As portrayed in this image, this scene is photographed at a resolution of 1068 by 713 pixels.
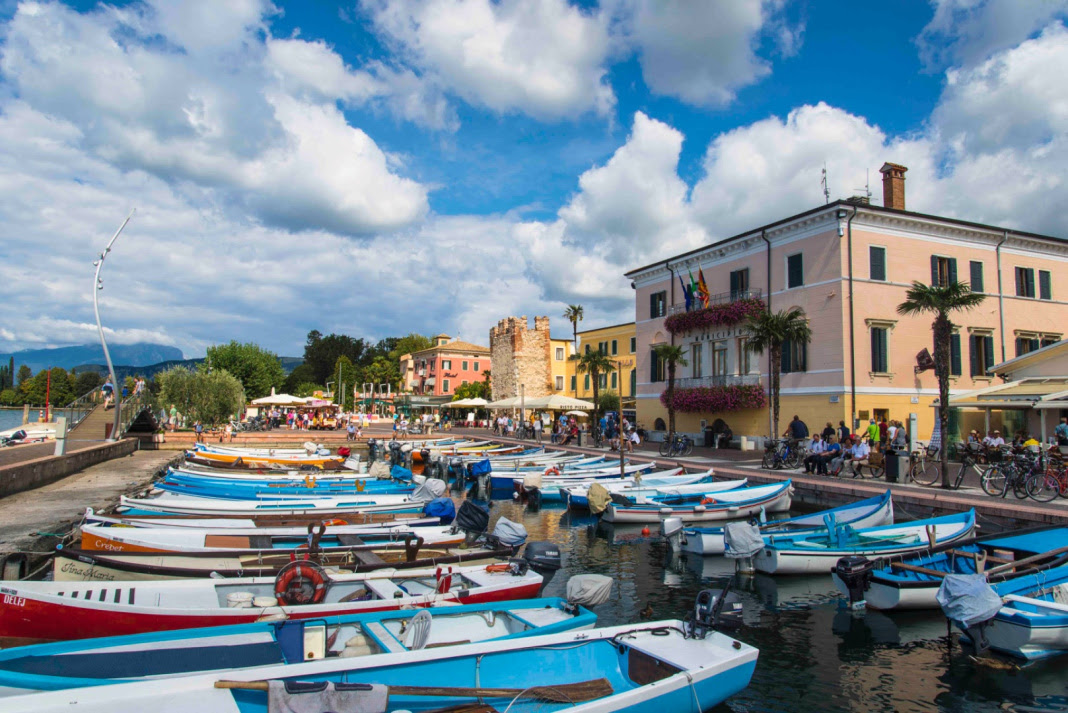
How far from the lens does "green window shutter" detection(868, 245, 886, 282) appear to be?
95.8 feet

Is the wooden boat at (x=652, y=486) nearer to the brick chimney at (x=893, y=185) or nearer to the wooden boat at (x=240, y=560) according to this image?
the wooden boat at (x=240, y=560)

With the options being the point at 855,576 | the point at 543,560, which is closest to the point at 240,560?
the point at 543,560

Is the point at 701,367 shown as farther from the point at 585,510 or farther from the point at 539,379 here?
the point at 539,379

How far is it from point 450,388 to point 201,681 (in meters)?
75.9

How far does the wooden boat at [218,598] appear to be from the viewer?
6797mm

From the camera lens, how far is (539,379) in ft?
206

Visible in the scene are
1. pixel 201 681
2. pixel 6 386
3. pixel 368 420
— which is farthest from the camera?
pixel 6 386

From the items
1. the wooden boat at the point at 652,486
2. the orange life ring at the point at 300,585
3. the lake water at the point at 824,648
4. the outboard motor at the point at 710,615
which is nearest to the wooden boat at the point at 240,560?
the orange life ring at the point at 300,585

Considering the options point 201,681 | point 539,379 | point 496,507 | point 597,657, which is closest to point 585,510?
point 496,507

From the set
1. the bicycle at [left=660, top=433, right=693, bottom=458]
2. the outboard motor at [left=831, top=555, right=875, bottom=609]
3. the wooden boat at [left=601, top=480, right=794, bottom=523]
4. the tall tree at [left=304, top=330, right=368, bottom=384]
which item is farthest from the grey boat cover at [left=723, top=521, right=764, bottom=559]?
the tall tree at [left=304, top=330, right=368, bottom=384]

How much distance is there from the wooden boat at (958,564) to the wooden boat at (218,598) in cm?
572

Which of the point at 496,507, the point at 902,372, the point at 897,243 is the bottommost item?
the point at 496,507

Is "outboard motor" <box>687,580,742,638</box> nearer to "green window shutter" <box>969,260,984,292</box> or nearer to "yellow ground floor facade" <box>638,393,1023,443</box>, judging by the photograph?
"yellow ground floor facade" <box>638,393,1023,443</box>

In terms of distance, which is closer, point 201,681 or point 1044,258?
point 201,681
